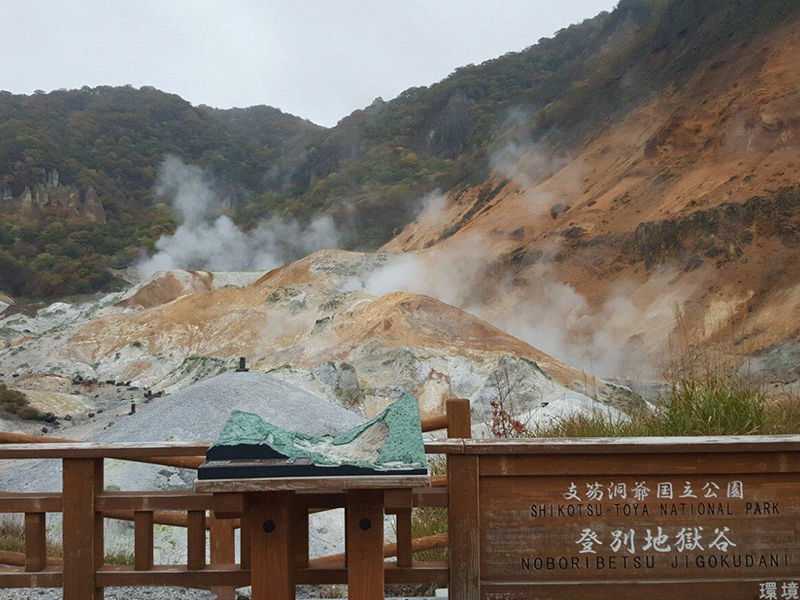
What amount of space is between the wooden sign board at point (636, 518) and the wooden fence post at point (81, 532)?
4.59 feet

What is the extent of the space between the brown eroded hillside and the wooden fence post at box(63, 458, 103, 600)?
588 inches

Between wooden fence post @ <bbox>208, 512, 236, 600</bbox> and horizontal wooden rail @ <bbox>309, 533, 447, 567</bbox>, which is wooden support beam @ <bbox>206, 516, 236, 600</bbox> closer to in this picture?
wooden fence post @ <bbox>208, 512, 236, 600</bbox>

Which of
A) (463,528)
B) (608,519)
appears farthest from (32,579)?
(608,519)

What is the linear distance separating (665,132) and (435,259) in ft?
31.3

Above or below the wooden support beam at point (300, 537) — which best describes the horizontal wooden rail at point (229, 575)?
below

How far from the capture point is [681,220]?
2103 cm

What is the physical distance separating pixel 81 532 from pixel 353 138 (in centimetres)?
5862

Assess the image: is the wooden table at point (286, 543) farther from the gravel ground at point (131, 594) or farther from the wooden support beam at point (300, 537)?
the gravel ground at point (131, 594)

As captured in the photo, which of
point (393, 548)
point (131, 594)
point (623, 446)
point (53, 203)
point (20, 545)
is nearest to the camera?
point (623, 446)

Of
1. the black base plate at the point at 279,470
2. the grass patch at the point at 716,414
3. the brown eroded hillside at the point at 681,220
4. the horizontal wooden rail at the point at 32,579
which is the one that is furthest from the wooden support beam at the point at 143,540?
Result: the brown eroded hillside at the point at 681,220

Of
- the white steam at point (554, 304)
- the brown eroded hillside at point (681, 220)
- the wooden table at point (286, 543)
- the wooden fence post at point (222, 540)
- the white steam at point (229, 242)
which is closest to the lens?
the wooden table at point (286, 543)

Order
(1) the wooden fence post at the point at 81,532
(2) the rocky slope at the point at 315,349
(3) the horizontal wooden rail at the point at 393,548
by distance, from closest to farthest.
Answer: (1) the wooden fence post at the point at 81,532 < (3) the horizontal wooden rail at the point at 393,548 < (2) the rocky slope at the point at 315,349

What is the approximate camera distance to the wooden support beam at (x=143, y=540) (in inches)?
108

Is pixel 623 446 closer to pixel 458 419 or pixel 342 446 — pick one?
pixel 458 419
